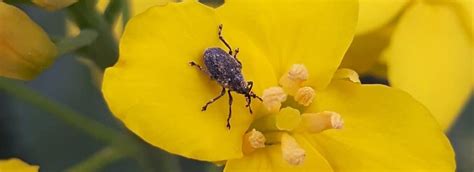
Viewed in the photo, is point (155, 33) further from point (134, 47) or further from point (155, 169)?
point (155, 169)

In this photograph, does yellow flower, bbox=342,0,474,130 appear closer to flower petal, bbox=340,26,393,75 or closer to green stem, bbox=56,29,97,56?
flower petal, bbox=340,26,393,75

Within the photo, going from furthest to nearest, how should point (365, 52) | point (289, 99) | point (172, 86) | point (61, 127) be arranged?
point (61, 127) → point (365, 52) → point (289, 99) → point (172, 86)

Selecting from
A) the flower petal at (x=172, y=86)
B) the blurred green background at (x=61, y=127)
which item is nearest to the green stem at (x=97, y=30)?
the flower petal at (x=172, y=86)

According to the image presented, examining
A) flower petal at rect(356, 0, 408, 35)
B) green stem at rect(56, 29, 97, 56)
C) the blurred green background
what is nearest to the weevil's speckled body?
green stem at rect(56, 29, 97, 56)

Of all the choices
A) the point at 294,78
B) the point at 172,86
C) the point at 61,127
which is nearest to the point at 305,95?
the point at 294,78

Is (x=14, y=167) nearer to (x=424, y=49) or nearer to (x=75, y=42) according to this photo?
(x=75, y=42)

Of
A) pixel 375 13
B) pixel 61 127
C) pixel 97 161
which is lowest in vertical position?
pixel 61 127

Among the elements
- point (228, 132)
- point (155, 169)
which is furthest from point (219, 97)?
point (155, 169)

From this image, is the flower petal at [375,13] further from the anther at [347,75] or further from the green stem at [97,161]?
the green stem at [97,161]
